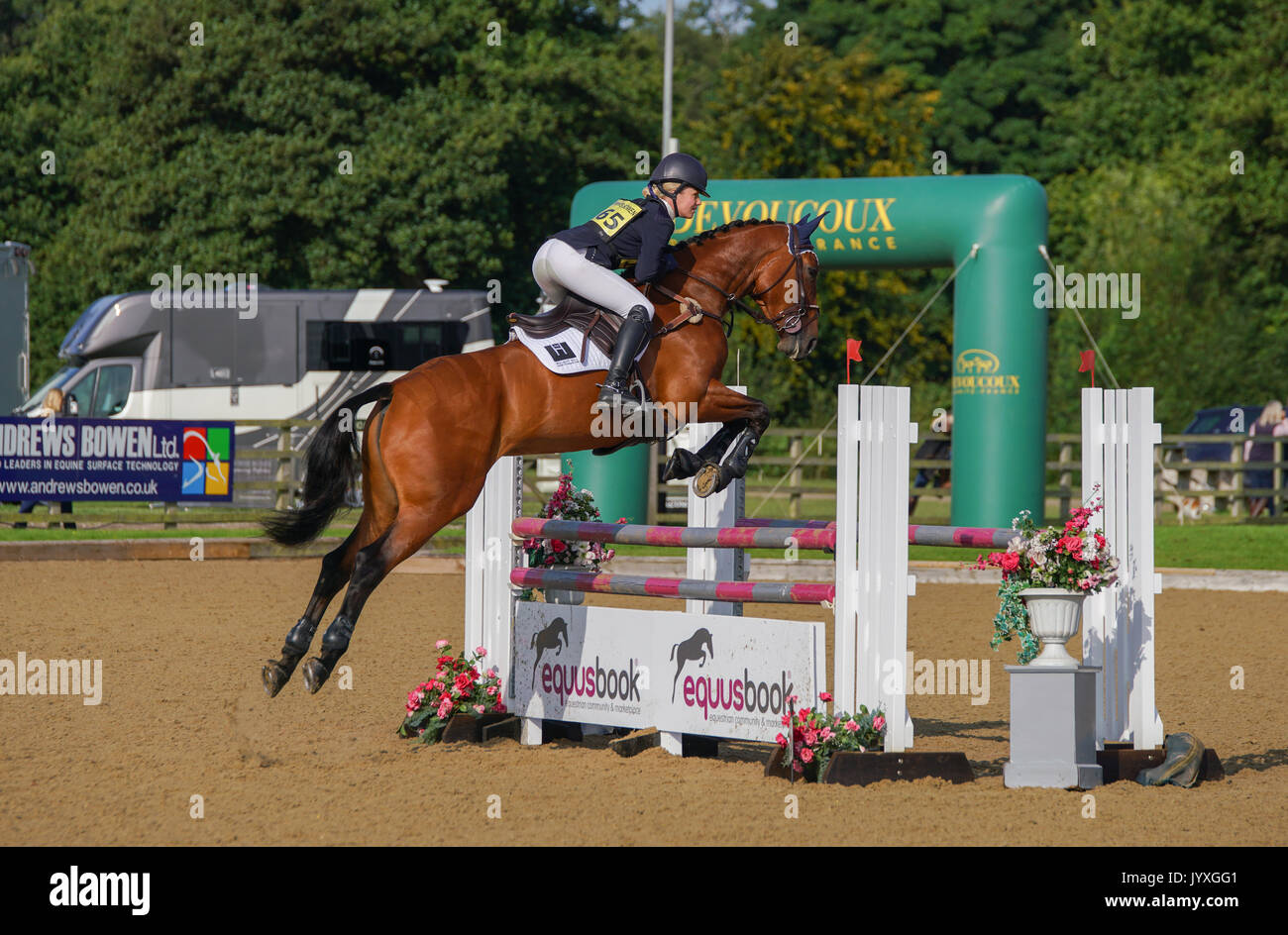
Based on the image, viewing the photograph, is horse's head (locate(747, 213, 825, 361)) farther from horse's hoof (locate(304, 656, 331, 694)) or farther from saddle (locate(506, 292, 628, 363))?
horse's hoof (locate(304, 656, 331, 694))

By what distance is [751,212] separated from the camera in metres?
14.5

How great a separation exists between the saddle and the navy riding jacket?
0.22 metres

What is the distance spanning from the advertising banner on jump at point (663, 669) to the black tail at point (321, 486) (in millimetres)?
1111

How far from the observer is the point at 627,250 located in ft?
20.6

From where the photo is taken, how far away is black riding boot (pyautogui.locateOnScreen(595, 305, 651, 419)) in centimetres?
590

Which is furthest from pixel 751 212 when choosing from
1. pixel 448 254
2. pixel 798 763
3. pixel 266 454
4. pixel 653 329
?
pixel 448 254

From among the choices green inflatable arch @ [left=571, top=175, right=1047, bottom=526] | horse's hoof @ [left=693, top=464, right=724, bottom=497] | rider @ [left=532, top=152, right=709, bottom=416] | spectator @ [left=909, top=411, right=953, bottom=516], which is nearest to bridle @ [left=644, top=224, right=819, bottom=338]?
rider @ [left=532, top=152, right=709, bottom=416]

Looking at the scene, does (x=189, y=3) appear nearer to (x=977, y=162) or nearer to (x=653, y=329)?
(x=977, y=162)

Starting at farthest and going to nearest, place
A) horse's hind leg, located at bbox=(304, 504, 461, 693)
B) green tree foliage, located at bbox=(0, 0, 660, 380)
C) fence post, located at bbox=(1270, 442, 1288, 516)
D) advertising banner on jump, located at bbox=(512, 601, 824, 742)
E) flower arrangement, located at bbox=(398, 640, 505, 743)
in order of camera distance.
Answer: green tree foliage, located at bbox=(0, 0, 660, 380) → fence post, located at bbox=(1270, 442, 1288, 516) → flower arrangement, located at bbox=(398, 640, 505, 743) → advertising banner on jump, located at bbox=(512, 601, 824, 742) → horse's hind leg, located at bbox=(304, 504, 461, 693)

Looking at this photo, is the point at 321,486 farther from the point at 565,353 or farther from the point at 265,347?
the point at 265,347

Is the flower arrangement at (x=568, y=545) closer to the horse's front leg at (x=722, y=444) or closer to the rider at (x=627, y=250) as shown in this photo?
the horse's front leg at (x=722, y=444)

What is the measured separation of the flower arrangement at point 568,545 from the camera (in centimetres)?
700

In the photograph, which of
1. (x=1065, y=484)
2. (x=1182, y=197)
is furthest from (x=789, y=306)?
(x=1182, y=197)

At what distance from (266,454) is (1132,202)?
1920 centimetres
